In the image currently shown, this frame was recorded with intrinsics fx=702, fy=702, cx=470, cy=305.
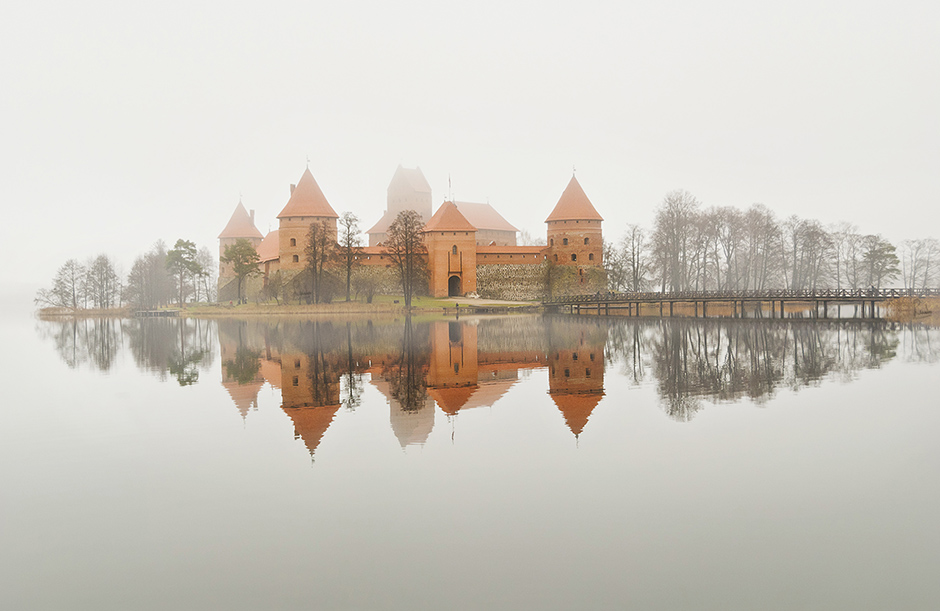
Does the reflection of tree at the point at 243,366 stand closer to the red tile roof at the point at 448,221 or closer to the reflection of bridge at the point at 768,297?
the reflection of bridge at the point at 768,297

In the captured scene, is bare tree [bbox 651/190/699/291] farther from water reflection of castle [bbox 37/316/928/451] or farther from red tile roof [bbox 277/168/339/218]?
red tile roof [bbox 277/168/339/218]

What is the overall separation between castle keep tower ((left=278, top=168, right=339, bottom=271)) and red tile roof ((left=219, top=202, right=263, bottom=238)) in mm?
16078

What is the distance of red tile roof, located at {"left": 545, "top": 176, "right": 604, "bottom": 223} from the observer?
50.4 meters

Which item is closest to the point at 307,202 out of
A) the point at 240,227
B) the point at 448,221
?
the point at 448,221

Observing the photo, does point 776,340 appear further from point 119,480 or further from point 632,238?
point 632,238

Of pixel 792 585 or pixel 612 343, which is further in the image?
pixel 612 343

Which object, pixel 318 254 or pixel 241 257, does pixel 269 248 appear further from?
pixel 318 254

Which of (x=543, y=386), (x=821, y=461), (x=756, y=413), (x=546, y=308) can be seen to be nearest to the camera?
(x=821, y=461)

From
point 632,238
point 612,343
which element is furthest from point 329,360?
point 632,238

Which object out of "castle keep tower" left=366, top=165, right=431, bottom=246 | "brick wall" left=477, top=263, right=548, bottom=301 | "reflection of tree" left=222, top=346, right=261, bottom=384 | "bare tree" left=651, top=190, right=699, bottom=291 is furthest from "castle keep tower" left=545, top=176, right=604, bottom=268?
"reflection of tree" left=222, top=346, right=261, bottom=384

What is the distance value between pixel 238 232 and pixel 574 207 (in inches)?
1222

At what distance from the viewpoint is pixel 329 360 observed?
16.1m

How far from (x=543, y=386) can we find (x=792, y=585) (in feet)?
25.6

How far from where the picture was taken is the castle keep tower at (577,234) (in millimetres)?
50531
